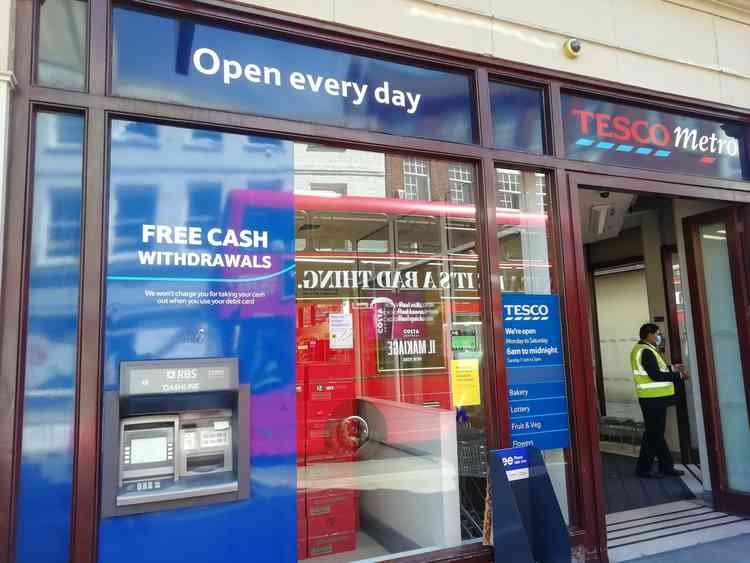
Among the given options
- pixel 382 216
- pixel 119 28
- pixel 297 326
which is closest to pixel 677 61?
pixel 382 216

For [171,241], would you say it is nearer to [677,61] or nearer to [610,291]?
[677,61]

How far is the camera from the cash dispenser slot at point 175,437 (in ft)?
8.38

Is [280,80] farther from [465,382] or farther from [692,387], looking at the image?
[692,387]

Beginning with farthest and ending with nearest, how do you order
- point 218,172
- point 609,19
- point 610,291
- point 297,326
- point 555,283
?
point 610,291, point 609,19, point 555,283, point 297,326, point 218,172

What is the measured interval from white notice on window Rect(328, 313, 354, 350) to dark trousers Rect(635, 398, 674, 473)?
342 centimetres

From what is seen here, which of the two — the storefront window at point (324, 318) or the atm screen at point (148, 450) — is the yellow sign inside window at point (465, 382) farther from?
the atm screen at point (148, 450)

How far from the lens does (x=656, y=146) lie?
443 centimetres

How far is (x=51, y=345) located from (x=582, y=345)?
3089mm

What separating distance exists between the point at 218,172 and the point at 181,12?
0.86 metres

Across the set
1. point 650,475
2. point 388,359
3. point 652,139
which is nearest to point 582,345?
point 388,359

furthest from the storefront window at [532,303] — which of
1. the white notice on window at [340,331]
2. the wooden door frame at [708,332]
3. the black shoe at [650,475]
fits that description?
the black shoe at [650,475]

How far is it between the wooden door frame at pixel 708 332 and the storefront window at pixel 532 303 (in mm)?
1923

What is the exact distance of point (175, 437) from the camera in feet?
8.70

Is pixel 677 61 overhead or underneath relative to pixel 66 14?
overhead
